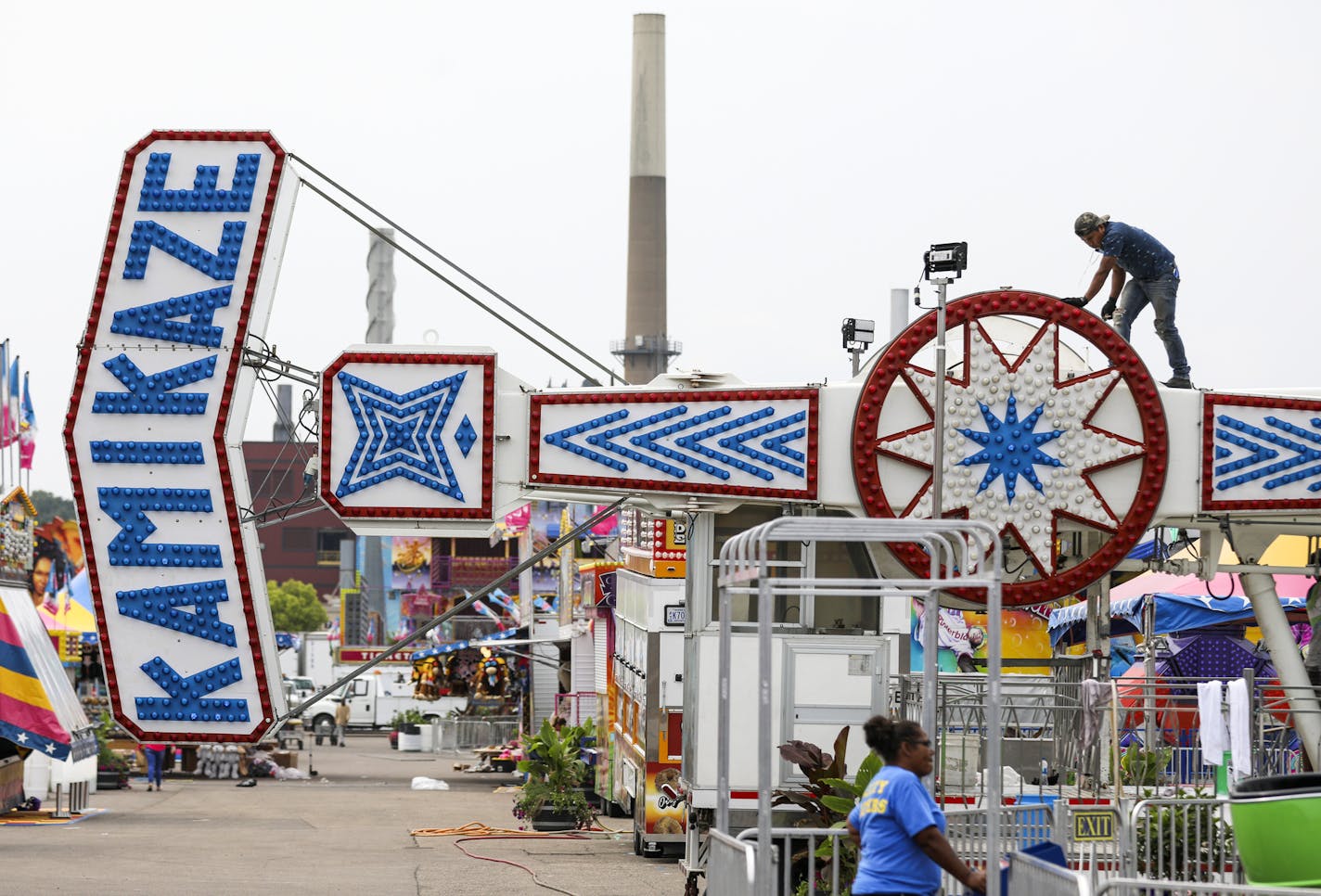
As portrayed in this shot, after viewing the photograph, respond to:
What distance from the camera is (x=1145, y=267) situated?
54.4 feet

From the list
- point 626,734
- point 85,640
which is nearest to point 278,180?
point 626,734

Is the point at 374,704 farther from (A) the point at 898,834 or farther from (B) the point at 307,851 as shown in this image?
(A) the point at 898,834

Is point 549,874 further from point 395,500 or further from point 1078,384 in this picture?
point 1078,384

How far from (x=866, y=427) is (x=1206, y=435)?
3052mm

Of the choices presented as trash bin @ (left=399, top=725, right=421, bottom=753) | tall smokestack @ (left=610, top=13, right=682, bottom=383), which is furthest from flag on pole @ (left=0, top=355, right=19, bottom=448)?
tall smokestack @ (left=610, top=13, right=682, bottom=383)

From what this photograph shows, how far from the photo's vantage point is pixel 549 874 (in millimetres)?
20953

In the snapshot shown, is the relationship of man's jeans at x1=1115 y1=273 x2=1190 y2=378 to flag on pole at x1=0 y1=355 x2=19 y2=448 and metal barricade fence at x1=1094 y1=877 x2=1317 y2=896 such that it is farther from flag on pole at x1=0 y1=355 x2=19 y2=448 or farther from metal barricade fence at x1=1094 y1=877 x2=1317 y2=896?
flag on pole at x1=0 y1=355 x2=19 y2=448

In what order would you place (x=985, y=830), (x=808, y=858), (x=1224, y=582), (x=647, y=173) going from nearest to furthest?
1. (x=985, y=830)
2. (x=808, y=858)
3. (x=1224, y=582)
4. (x=647, y=173)

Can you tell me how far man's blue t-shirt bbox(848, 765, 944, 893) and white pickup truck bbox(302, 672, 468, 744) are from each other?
161 ft

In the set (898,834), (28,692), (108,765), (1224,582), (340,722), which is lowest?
(108,765)

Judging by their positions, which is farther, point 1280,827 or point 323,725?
point 323,725

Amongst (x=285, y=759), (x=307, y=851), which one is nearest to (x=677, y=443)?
(x=307, y=851)

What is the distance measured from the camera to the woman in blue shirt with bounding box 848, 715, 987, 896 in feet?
29.7

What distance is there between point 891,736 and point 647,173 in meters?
48.4
